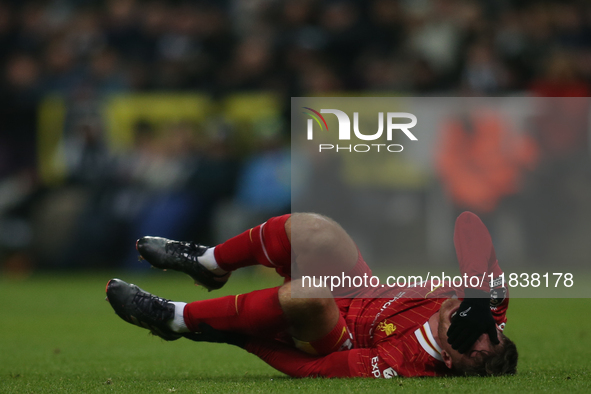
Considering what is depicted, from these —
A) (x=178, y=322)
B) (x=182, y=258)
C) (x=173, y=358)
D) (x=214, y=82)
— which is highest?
(x=214, y=82)

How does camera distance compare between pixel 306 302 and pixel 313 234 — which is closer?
pixel 306 302

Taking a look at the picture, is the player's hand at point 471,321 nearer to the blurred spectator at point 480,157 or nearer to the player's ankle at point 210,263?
the player's ankle at point 210,263

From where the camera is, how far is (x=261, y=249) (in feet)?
12.5

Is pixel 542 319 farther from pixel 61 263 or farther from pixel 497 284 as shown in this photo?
pixel 61 263

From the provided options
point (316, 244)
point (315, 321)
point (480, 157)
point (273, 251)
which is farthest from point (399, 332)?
point (480, 157)

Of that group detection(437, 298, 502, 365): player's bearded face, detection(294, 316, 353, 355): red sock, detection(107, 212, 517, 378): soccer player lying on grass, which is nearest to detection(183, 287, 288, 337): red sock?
detection(107, 212, 517, 378): soccer player lying on grass

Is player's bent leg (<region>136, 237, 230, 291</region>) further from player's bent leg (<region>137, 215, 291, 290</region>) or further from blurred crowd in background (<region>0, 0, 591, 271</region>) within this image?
blurred crowd in background (<region>0, 0, 591, 271</region>)

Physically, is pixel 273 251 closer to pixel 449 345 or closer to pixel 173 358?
pixel 449 345

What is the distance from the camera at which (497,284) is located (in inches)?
141

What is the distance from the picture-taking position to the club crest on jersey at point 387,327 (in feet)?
12.3

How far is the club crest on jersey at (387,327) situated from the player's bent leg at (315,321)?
0.54ft

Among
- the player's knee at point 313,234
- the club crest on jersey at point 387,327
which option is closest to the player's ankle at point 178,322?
the player's knee at point 313,234

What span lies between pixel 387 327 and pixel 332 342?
295mm

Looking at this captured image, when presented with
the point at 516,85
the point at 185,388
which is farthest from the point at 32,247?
the point at 185,388
